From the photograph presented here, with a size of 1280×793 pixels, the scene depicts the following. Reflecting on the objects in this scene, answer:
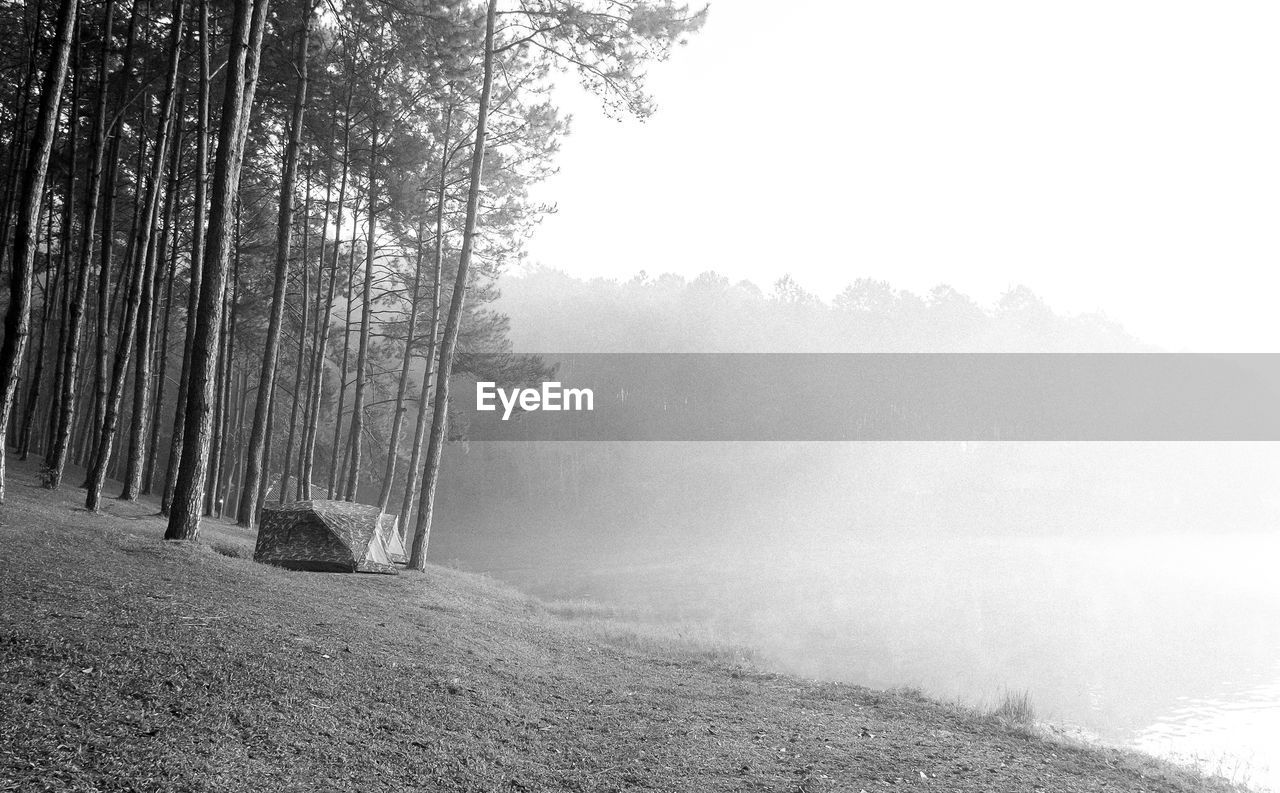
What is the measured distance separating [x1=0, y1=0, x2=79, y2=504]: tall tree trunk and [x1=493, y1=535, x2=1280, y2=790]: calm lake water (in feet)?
43.1

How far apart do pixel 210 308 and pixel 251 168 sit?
1185 cm

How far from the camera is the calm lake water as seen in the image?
14.3 m

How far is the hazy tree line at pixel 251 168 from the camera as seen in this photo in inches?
433

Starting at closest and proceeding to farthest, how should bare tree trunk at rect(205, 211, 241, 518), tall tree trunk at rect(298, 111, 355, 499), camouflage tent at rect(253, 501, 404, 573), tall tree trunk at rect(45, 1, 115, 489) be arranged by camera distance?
camouflage tent at rect(253, 501, 404, 573) → tall tree trunk at rect(45, 1, 115, 489) → tall tree trunk at rect(298, 111, 355, 499) → bare tree trunk at rect(205, 211, 241, 518)

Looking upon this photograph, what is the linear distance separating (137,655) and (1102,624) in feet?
81.7

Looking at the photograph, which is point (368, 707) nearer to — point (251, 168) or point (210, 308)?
point (210, 308)

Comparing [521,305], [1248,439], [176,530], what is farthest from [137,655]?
[1248,439]

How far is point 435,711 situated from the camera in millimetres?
6031

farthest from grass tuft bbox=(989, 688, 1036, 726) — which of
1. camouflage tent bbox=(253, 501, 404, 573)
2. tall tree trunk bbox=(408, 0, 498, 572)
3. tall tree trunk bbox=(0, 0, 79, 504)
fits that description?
tall tree trunk bbox=(0, 0, 79, 504)

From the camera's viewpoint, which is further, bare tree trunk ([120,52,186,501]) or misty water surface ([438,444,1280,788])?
misty water surface ([438,444,1280,788])

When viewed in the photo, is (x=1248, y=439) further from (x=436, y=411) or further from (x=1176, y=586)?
(x=436, y=411)

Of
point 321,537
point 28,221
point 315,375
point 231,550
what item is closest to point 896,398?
point 315,375

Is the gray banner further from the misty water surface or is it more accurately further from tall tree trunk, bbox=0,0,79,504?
tall tree trunk, bbox=0,0,79,504

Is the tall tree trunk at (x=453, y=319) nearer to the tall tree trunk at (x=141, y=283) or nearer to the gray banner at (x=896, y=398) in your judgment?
the tall tree trunk at (x=141, y=283)
